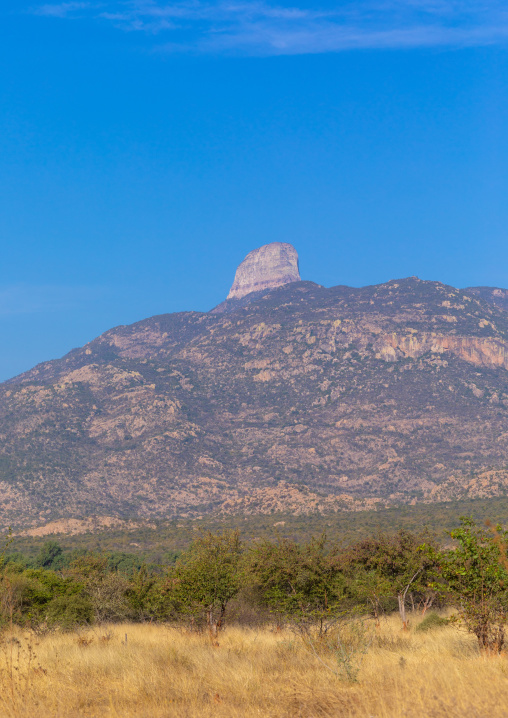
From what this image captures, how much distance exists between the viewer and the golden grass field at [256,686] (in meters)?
9.39

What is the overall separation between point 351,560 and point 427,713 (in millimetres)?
28929

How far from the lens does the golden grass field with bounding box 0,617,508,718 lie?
30.8 feet

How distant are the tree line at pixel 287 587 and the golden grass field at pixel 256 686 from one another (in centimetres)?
163

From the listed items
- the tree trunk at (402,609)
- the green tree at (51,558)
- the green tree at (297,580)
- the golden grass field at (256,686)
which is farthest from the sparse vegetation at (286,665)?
the green tree at (51,558)

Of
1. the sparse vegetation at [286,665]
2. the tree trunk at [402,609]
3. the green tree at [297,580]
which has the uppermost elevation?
the sparse vegetation at [286,665]

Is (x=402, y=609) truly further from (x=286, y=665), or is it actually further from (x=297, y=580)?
(x=286, y=665)

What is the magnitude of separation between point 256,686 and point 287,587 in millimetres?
15180

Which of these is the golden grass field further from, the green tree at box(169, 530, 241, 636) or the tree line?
the green tree at box(169, 530, 241, 636)

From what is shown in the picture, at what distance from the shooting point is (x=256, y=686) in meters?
10.8

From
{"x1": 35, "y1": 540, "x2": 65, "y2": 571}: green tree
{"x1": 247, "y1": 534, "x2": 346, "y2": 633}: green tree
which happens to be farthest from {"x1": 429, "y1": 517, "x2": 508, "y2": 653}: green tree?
{"x1": 35, "y1": 540, "x2": 65, "y2": 571}: green tree

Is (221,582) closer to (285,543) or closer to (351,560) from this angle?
(285,543)

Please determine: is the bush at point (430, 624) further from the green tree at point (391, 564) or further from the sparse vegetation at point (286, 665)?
the sparse vegetation at point (286, 665)

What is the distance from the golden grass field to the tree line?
5.34 feet

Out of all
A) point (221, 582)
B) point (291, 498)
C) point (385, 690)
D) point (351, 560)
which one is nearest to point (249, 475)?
point (291, 498)
